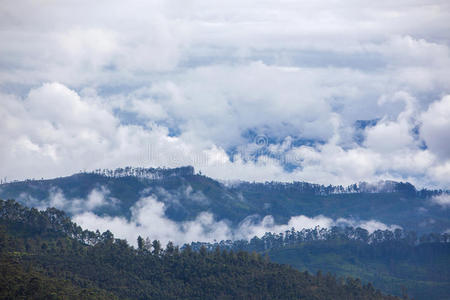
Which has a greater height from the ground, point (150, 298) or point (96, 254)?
point (96, 254)

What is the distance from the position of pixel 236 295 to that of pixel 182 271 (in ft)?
64.3

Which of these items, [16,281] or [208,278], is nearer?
[16,281]

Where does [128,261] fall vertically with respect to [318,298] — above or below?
above

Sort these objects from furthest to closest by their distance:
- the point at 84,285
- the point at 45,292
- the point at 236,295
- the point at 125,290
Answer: the point at 236,295 → the point at 125,290 → the point at 84,285 → the point at 45,292

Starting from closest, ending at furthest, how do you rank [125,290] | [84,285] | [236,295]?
[84,285] < [125,290] < [236,295]

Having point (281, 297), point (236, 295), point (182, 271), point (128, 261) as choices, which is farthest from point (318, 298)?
point (128, 261)

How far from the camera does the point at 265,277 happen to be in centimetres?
19975

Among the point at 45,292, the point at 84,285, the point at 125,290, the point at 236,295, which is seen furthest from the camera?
the point at 236,295

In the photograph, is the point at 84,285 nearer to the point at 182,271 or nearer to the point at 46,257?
the point at 46,257

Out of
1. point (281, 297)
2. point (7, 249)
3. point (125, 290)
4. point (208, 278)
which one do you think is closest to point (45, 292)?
point (125, 290)

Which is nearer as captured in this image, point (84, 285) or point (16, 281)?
point (16, 281)

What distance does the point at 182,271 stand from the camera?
19762cm

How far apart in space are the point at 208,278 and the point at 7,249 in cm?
6014

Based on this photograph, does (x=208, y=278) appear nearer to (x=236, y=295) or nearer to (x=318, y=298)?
(x=236, y=295)
